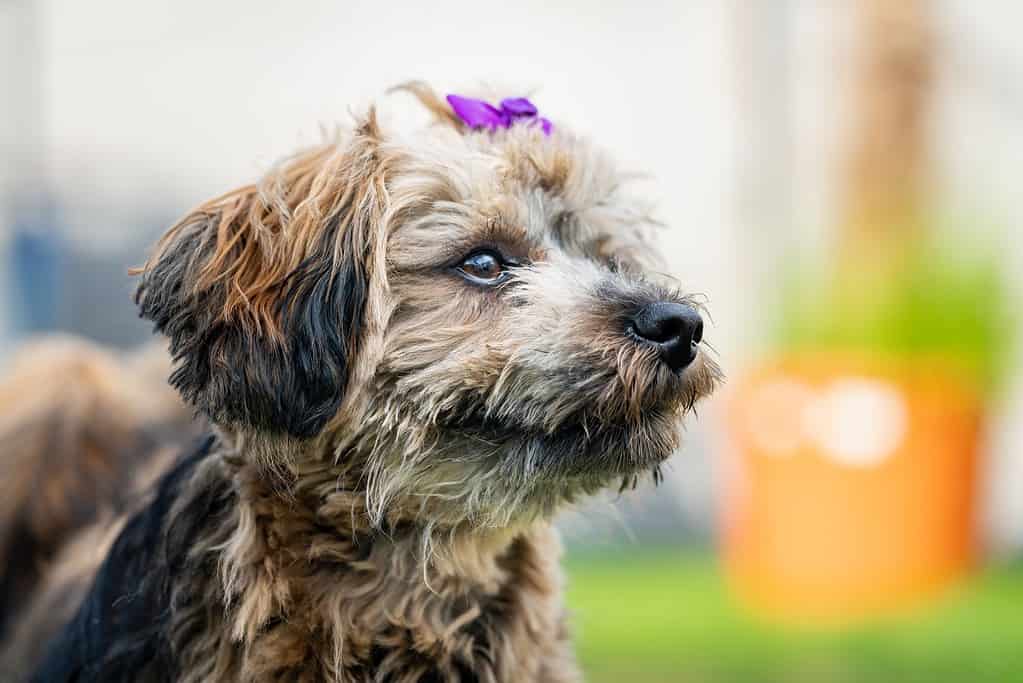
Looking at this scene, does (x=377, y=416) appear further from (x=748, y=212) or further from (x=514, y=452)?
(x=748, y=212)

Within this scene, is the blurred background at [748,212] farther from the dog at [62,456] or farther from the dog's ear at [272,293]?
the dog's ear at [272,293]

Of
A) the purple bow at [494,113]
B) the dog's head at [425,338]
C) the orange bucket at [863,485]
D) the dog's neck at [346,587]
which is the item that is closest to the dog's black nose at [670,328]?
the dog's head at [425,338]

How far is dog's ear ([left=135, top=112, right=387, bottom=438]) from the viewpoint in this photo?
85.3 inches

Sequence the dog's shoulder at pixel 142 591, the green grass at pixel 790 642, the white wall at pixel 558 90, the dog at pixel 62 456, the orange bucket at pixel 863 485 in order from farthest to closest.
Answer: the white wall at pixel 558 90
the orange bucket at pixel 863 485
the green grass at pixel 790 642
the dog at pixel 62 456
the dog's shoulder at pixel 142 591

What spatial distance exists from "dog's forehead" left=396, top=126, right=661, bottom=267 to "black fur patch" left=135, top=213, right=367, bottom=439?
0.24 meters

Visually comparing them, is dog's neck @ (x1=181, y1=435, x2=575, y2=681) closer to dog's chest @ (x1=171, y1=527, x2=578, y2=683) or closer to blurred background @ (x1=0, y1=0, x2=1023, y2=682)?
dog's chest @ (x1=171, y1=527, x2=578, y2=683)

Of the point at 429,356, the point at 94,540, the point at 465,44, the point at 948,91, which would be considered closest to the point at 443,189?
the point at 429,356

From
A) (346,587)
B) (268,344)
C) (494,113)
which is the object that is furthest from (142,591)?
(494,113)

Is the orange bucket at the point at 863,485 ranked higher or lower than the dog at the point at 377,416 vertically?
lower

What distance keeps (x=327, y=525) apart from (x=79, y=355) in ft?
5.04

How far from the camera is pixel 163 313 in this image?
222cm

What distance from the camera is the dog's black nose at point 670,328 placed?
7.20 ft

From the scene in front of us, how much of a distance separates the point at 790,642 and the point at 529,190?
2966 millimetres

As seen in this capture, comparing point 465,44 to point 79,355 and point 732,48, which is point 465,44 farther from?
point 79,355
